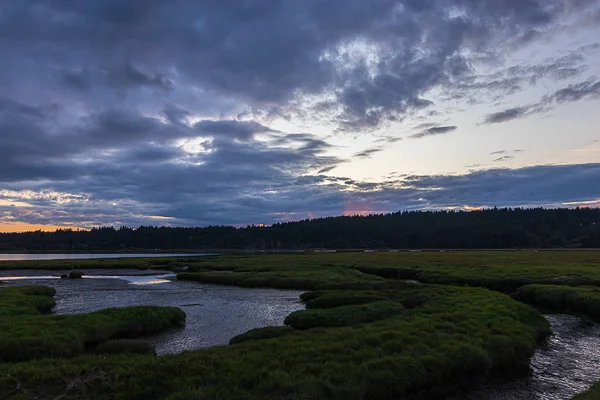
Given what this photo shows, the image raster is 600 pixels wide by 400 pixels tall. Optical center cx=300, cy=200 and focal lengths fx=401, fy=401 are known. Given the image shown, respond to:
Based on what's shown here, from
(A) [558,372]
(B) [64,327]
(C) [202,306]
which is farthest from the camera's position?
(C) [202,306]

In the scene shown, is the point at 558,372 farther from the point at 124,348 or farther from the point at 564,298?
the point at 124,348

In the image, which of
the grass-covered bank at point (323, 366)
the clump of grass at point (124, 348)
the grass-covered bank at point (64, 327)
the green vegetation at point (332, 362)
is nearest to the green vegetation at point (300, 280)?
the green vegetation at point (332, 362)

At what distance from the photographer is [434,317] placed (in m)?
28.0

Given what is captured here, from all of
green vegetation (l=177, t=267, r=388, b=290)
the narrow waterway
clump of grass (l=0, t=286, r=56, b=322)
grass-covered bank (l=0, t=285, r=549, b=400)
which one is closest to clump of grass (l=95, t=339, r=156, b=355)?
grass-covered bank (l=0, t=285, r=549, b=400)

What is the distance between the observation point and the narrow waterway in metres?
18.3

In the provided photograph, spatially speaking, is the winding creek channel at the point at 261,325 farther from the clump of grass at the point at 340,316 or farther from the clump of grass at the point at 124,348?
the clump of grass at the point at 340,316

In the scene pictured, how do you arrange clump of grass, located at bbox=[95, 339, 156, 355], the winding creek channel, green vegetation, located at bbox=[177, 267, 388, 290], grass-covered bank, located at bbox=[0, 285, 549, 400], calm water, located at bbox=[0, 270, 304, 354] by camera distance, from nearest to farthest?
grass-covered bank, located at bbox=[0, 285, 549, 400]
the winding creek channel
clump of grass, located at bbox=[95, 339, 156, 355]
calm water, located at bbox=[0, 270, 304, 354]
green vegetation, located at bbox=[177, 267, 388, 290]

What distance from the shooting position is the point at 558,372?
21.2 metres

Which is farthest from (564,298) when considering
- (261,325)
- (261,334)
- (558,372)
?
(261,334)

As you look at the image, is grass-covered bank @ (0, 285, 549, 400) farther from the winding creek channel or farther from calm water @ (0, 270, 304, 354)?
calm water @ (0, 270, 304, 354)

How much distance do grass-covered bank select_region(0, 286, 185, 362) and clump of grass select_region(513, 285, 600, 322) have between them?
36.6 m

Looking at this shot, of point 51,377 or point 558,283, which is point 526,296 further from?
point 51,377

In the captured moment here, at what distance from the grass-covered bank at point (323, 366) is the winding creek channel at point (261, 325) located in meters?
1.48

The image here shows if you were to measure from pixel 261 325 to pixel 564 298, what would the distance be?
31063 mm
